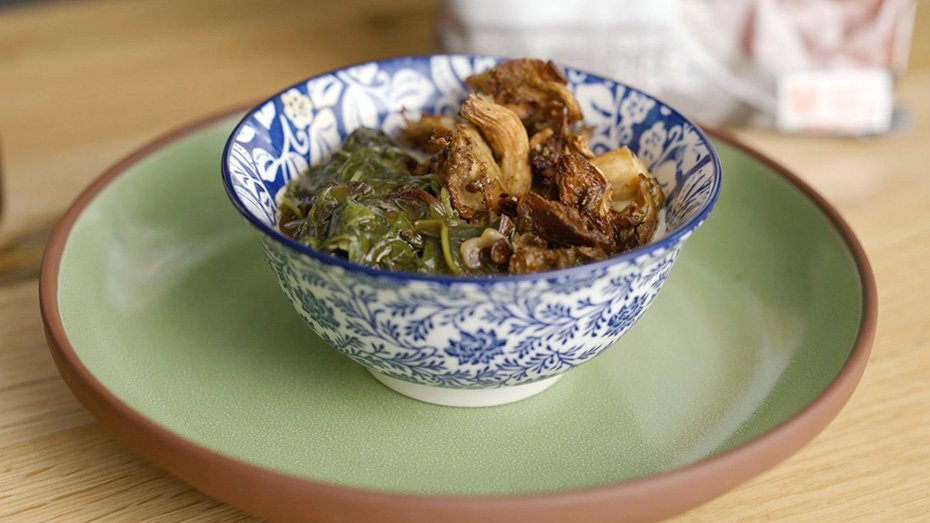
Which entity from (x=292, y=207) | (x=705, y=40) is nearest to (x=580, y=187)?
(x=292, y=207)

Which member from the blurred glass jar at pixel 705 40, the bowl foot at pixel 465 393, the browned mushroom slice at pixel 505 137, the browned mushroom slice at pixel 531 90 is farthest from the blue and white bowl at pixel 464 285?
the blurred glass jar at pixel 705 40

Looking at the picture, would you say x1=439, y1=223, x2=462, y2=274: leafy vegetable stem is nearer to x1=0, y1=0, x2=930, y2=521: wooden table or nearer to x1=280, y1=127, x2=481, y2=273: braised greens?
x1=280, y1=127, x2=481, y2=273: braised greens

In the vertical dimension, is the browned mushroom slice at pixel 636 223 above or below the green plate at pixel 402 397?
above

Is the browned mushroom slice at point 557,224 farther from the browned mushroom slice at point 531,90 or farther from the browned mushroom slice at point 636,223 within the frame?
the browned mushroom slice at point 531,90

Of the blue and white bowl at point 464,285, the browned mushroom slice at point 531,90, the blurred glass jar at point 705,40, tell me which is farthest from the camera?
the blurred glass jar at point 705,40

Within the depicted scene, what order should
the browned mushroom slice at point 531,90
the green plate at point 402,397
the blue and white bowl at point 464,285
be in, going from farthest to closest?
1. the browned mushroom slice at point 531,90
2. the green plate at point 402,397
3. the blue and white bowl at point 464,285

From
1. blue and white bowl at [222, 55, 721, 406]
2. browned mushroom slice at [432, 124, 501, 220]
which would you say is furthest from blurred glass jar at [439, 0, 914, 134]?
browned mushroom slice at [432, 124, 501, 220]
